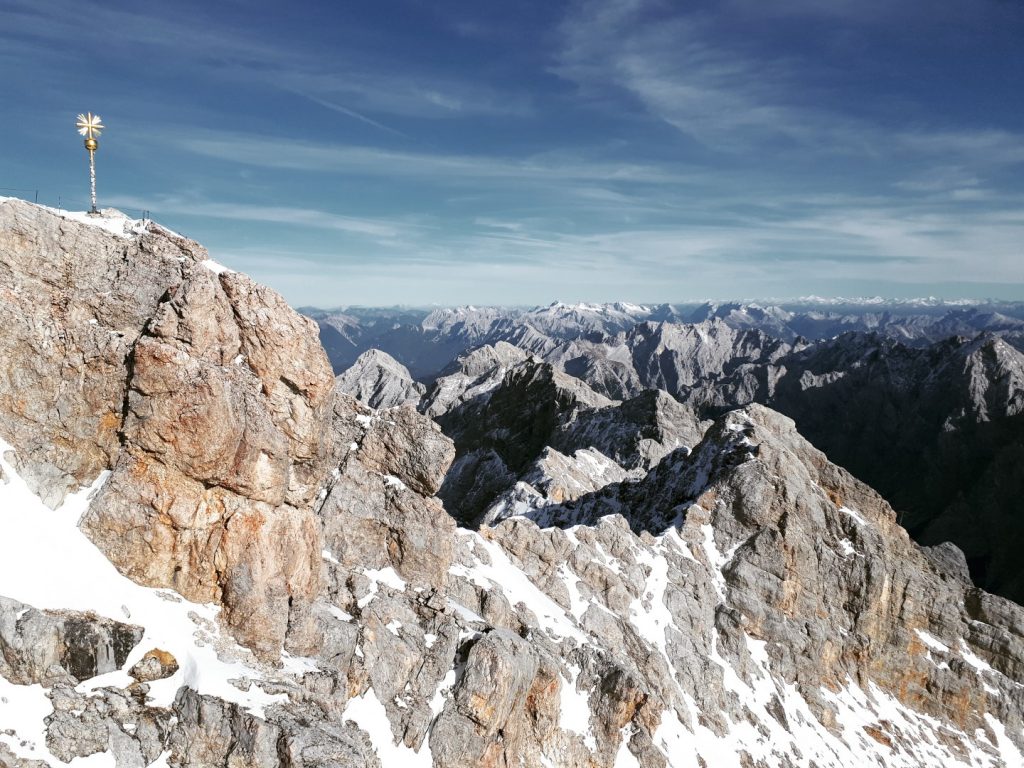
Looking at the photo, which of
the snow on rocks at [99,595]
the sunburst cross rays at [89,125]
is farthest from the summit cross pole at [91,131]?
the snow on rocks at [99,595]

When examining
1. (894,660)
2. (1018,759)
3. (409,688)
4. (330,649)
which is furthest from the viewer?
(894,660)

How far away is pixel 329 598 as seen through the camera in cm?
3784

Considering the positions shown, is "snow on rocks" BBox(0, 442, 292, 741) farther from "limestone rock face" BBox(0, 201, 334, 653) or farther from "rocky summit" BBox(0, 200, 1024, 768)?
"limestone rock face" BBox(0, 201, 334, 653)

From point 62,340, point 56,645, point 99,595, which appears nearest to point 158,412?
point 62,340

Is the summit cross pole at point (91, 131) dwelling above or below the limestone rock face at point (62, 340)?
above

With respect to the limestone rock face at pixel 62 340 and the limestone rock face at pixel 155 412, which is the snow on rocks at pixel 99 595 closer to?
the limestone rock face at pixel 155 412

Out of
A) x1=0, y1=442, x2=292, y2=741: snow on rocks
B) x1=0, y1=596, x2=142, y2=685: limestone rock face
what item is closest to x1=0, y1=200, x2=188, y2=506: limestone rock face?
x1=0, y1=442, x2=292, y2=741: snow on rocks

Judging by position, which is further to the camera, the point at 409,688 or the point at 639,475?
the point at 639,475

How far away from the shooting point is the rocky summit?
26891 millimetres

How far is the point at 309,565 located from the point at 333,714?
7.85 meters

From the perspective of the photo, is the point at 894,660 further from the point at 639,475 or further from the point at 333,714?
the point at 333,714

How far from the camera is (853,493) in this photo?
254ft

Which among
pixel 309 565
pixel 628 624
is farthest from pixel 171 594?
pixel 628 624

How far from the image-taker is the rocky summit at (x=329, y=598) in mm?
26891
